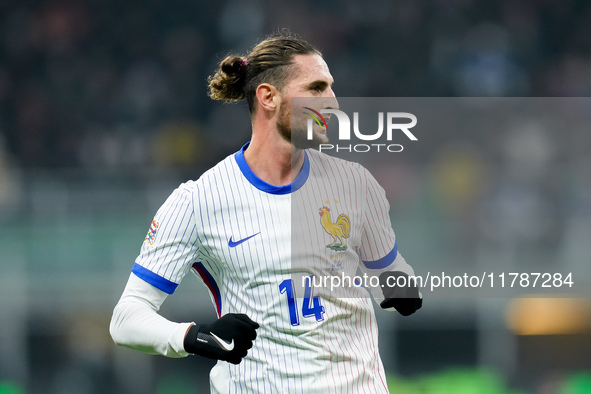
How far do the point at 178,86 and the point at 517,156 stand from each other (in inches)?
144

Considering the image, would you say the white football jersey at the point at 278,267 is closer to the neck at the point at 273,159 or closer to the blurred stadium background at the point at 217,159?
the neck at the point at 273,159

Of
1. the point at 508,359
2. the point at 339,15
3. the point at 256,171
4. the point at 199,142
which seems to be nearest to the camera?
the point at 256,171

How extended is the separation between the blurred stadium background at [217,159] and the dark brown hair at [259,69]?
2.83 meters

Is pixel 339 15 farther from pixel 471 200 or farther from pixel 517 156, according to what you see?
pixel 471 200

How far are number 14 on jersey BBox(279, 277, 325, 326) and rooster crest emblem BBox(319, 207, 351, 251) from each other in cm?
18

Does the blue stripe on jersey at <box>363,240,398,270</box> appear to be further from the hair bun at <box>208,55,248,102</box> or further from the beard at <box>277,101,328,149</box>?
the hair bun at <box>208,55,248,102</box>

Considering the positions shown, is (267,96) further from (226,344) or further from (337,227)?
(226,344)

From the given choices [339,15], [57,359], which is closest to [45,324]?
[57,359]

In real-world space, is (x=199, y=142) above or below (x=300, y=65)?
above

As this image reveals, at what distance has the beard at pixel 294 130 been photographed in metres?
2.74

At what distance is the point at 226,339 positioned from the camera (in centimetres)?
240

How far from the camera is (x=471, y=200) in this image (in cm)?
629

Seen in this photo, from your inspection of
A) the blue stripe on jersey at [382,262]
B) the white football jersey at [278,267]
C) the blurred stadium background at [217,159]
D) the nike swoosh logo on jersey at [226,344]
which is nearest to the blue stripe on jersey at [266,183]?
the white football jersey at [278,267]

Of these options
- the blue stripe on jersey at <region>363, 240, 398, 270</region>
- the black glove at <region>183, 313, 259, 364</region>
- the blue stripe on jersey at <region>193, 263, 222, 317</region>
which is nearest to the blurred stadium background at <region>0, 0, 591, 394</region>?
the blue stripe on jersey at <region>363, 240, 398, 270</region>
